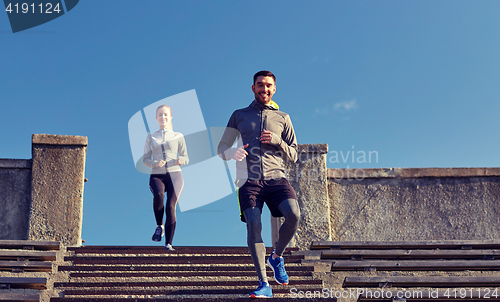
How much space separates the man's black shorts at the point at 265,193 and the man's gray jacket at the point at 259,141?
0.06 m

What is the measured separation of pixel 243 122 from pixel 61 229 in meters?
3.43

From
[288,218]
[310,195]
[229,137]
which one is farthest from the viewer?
[310,195]

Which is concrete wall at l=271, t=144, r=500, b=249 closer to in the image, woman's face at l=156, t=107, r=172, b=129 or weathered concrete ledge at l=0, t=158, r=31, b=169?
woman's face at l=156, t=107, r=172, b=129

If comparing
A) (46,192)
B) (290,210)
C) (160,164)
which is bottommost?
(290,210)

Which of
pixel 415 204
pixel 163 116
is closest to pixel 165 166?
pixel 163 116

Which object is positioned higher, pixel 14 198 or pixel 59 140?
pixel 59 140

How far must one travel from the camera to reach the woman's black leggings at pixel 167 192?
6.41 m

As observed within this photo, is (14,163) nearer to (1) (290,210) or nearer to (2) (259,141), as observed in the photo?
(2) (259,141)

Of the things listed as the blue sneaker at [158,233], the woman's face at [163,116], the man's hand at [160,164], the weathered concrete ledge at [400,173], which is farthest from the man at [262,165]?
the weathered concrete ledge at [400,173]

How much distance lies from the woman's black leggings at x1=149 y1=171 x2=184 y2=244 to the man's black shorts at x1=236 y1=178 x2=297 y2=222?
86.4 inches

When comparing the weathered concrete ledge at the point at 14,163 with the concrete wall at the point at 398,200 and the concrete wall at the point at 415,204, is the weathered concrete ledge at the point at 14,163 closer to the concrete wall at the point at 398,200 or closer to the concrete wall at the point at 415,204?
the concrete wall at the point at 398,200

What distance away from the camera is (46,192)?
22.2 ft

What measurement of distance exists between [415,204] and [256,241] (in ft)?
12.9

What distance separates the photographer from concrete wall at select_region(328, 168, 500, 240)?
7234mm
